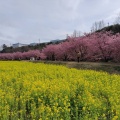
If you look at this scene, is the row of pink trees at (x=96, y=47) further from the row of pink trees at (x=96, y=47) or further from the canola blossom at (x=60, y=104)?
the canola blossom at (x=60, y=104)

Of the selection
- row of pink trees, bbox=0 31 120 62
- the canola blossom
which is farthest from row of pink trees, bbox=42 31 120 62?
the canola blossom

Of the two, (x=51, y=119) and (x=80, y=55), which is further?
(x=80, y=55)

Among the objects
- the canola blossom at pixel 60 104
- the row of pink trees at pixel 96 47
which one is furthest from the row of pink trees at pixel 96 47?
the canola blossom at pixel 60 104

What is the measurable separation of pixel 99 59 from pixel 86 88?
23313 mm

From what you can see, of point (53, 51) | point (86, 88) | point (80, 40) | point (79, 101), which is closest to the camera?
point (79, 101)

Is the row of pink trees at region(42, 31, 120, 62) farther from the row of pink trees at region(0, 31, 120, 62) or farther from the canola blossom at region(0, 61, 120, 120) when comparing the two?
the canola blossom at region(0, 61, 120, 120)

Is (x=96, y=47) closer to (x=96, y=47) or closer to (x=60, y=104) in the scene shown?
(x=96, y=47)

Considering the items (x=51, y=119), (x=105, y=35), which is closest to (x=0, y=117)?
(x=51, y=119)

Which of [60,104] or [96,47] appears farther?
[96,47]

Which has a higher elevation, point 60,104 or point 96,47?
point 96,47

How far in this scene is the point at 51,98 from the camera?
24.1 ft


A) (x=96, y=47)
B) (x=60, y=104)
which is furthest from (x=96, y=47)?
(x=60, y=104)

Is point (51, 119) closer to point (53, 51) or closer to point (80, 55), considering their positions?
point (80, 55)

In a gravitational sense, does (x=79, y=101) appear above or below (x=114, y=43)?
below
